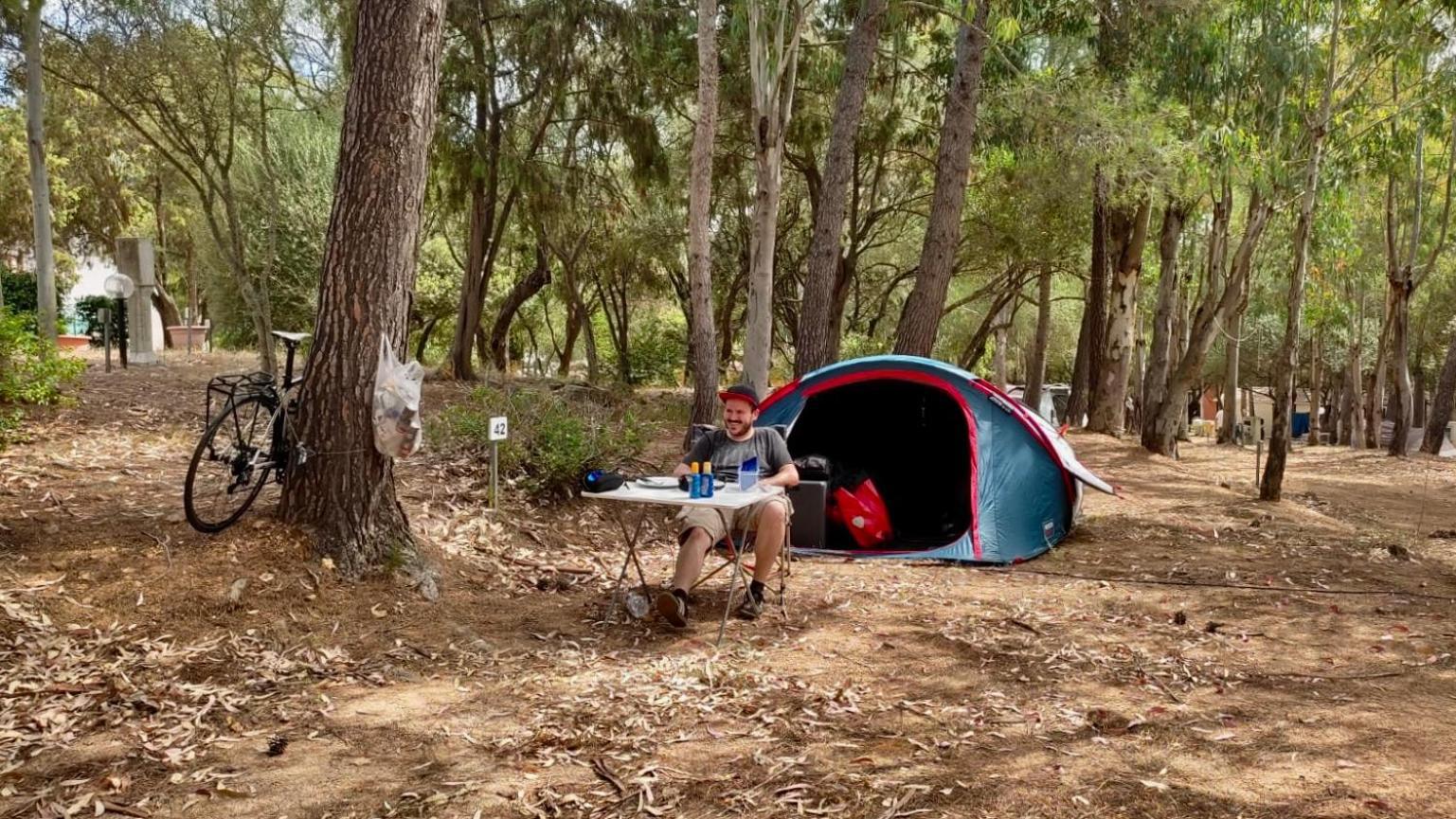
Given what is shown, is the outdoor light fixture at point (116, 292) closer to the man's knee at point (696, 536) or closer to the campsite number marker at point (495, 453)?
the campsite number marker at point (495, 453)

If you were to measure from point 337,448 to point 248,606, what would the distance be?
0.83 metres

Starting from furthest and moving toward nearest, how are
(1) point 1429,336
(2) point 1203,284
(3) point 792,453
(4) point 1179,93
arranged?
(1) point 1429,336
(2) point 1203,284
(4) point 1179,93
(3) point 792,453

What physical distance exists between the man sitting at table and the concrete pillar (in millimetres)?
10078

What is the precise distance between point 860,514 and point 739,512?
2.10 m

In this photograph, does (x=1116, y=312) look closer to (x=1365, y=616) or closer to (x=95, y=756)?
(x=1365, y=616)

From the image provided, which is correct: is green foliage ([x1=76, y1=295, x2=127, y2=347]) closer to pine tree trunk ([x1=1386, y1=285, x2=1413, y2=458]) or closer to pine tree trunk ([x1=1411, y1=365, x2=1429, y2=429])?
pine tree trunk ([x1=1386, y1=285, x2=1413, y2=458])

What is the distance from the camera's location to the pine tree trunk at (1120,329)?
14539 millimetres

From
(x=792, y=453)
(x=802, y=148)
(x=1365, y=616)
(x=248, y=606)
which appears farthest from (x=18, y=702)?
(x=802, y=148)

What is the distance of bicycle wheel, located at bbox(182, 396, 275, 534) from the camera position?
4.91m

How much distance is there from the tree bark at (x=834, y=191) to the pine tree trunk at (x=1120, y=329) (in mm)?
5607

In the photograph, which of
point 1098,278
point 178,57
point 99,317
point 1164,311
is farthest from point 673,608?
point 99,317

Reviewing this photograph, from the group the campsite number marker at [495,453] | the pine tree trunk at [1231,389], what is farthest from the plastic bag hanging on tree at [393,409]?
the pine tree trunk at [1231,389]

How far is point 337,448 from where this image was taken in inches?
196

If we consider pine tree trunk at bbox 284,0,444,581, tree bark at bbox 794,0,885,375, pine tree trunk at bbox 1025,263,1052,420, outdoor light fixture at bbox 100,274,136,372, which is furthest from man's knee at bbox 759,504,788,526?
pine tree trunk at bbox 1025,263,1052,420
